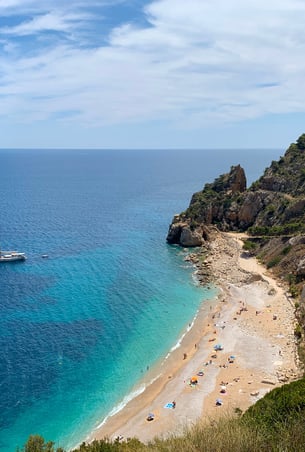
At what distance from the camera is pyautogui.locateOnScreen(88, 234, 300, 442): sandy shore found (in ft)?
107

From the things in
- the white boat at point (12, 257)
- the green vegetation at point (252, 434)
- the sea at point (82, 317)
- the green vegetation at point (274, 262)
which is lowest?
the sea at point (82, 317)

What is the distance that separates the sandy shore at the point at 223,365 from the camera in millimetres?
32688

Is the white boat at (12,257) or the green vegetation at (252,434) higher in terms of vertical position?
the green vegetation at (252,434)

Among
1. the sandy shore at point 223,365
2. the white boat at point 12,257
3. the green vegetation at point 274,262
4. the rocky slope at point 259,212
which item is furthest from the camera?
the white boat at point 12,257

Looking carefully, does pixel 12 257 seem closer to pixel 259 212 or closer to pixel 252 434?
pixel 259 212

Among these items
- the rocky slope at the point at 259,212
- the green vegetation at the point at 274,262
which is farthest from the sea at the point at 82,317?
the green vegetation at the point at 274,262

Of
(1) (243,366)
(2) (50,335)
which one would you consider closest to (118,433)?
(1) (243,366)

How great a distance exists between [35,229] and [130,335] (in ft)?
186

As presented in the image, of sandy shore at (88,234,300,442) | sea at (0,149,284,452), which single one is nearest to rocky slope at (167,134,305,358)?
sea at (0,149,284,452)

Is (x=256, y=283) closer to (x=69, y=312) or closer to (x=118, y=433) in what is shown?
(x=69, y=312)

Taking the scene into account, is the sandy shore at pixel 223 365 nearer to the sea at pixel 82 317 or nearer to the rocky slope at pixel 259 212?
the sea at pixel 82 317

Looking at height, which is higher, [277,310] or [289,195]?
[289,195]

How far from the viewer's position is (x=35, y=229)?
96875 millimetres

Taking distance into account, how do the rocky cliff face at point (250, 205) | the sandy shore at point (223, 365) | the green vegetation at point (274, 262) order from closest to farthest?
1. the sandy shore at point (223, 365)
2. the green vegetation at point (274, 262)
3. the rocky cliff face at point (250, 205)
